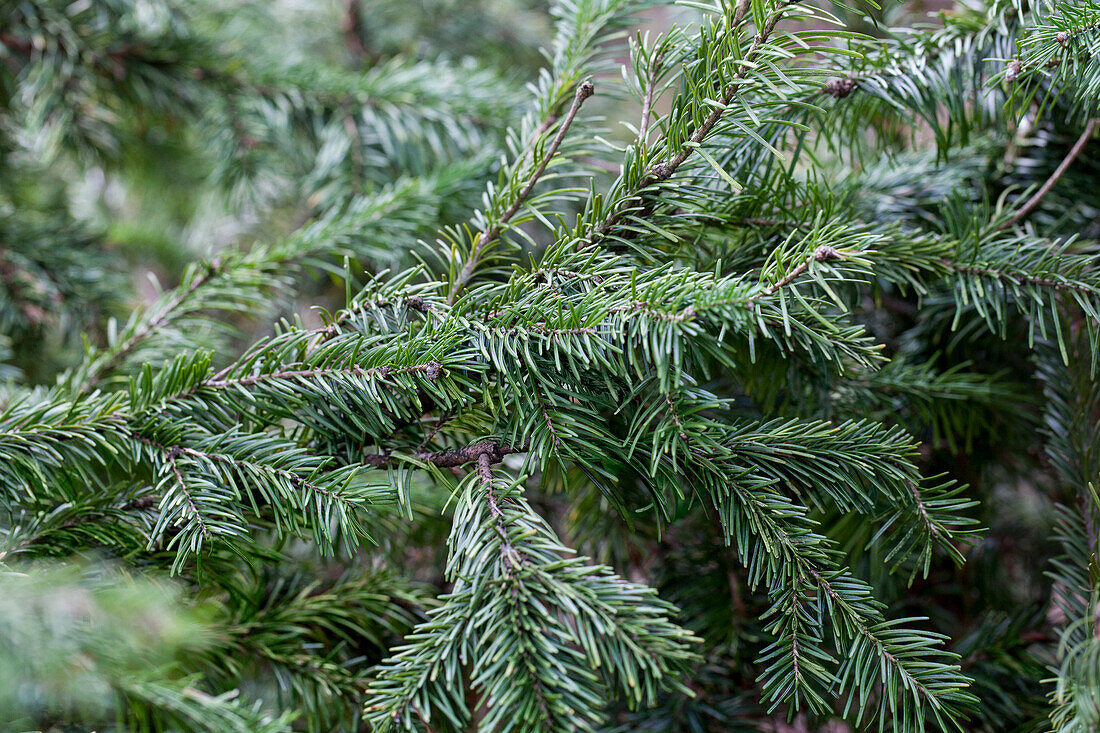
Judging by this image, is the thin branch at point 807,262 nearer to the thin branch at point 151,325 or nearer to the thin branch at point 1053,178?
the thin branch at point 1053,178

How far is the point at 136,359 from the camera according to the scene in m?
0.47

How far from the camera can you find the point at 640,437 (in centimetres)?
29

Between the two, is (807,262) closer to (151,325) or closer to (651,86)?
(651,86)

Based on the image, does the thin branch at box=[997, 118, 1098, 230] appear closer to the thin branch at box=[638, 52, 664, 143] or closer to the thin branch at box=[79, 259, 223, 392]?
the thin branch at box=[638, 52, 664, 143]

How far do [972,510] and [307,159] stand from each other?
684mm

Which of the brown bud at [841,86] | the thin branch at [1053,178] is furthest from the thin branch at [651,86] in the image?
the thin branch at [1053,178]

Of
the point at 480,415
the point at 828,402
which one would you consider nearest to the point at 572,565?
the point at 480,415

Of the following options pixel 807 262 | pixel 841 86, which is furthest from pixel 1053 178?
pixel 807 262

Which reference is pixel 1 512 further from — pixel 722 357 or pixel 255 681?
pixel 722 357

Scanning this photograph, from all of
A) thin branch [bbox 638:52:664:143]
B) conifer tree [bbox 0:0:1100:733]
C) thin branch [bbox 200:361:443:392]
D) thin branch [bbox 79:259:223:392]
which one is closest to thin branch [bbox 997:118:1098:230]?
conifer tree [bbox 0:0:1100:733]

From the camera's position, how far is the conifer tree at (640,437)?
0.85ft

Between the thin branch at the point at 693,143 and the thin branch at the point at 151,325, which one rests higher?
the thin branch at the point at 693,143

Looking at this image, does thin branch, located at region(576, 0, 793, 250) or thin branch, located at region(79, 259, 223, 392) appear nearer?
thin branch, located at region(576, 0, 793, 250)

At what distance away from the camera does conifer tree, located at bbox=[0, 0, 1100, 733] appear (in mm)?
259
